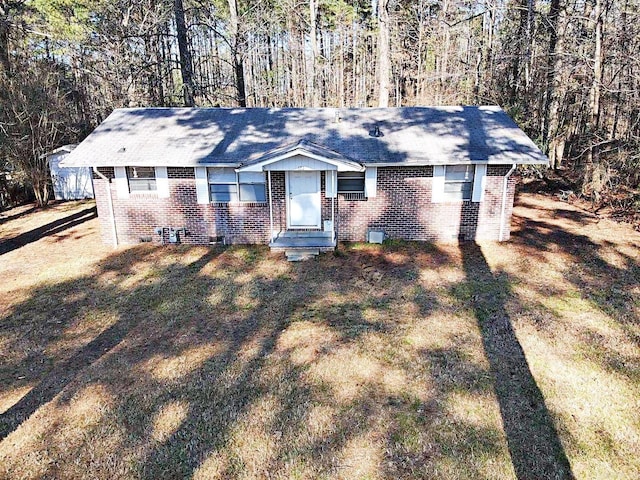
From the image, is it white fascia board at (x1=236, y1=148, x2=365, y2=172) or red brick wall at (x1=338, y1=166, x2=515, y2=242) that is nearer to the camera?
white fascia board at (x1=236, y1=148, x2=365, y2=172)

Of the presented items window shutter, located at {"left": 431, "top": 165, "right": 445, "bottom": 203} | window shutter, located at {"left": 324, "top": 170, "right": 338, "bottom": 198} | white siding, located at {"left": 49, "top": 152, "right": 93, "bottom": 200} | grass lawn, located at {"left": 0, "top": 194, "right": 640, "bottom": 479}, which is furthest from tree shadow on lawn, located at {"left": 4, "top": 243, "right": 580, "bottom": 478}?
white siding, located at {"left": 49, "top": 152, "right": 93, "bottom": 200}

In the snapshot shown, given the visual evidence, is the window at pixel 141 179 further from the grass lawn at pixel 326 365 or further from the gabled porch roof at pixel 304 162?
the gabled porch roof at pixel 304 162

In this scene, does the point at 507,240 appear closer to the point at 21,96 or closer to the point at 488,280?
the point at 488,280

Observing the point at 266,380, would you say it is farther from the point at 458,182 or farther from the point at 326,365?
the point at 458,182

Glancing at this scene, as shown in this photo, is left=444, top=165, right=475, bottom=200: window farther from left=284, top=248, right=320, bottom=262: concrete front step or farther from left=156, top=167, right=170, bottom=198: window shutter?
left=156, top=167, right=170, bottom=198: window shutter

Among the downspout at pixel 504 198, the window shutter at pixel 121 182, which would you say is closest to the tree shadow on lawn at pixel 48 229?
the window shutter at pixel 121 182
